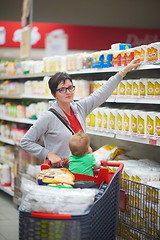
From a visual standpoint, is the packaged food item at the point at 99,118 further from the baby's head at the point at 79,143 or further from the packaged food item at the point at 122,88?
the baby's head at the point at 79,143

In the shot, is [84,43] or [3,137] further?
[84,43]

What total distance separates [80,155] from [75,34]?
924cm

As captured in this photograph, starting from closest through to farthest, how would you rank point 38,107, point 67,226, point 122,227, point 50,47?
point 67,226
point 122,227
point 38,107
point 50,47

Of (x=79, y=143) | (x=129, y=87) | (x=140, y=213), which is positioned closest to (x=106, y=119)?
(x=129, y=87)

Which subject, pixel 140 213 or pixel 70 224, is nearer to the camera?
pixel 70 224

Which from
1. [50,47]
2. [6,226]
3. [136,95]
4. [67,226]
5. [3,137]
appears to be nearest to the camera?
[67,226]

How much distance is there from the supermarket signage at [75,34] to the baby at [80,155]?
351 inches

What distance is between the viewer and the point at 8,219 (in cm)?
581

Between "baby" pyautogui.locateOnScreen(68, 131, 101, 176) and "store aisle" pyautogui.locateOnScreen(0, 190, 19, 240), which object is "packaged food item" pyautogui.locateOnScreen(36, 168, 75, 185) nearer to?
"baby" pyautogui.locateOnScreen(68, 131, 101, 176)

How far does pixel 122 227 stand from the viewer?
3779 mm

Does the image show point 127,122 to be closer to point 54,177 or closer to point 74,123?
point 74,123

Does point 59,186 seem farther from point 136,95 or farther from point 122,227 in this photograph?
point 136,95

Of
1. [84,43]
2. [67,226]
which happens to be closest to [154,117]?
[67,226]

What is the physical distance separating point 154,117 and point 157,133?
0.15m
